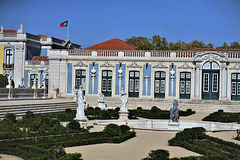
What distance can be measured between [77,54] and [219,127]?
1965cm

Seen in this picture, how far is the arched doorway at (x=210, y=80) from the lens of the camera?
36.1m

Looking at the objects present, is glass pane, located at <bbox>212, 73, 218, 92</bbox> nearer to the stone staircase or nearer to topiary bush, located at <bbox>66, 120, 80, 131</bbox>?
the stone staircase

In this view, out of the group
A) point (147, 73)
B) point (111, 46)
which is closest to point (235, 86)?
point (147, 73)

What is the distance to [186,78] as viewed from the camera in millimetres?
36938

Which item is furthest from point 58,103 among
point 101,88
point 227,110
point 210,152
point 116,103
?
point 210,152

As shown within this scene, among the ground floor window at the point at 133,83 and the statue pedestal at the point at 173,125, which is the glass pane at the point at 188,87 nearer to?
the ground floor window at the point at 133,83

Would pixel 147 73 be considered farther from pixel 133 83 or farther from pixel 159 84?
pixel 133 83

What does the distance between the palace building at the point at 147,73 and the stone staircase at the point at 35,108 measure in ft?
22.9

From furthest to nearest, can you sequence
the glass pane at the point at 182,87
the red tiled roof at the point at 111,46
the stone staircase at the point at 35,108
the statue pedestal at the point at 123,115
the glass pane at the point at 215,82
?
the red tiled roof at the point at 111,46 → the glass pane at the point at 182,87 → the glass pane at the point at 215,82 → the stone staircase at the point at 35,108 → the statue pedestal at the point at 123,115

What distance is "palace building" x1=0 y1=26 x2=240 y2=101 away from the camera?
118 feet

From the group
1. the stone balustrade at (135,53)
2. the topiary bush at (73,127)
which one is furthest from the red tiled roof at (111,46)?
the topiary bush at (73,127)

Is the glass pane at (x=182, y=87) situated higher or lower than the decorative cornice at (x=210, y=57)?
lower

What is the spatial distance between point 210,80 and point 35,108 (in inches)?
637

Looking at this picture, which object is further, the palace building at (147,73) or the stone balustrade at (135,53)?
the stone balustrade at (135,53)
